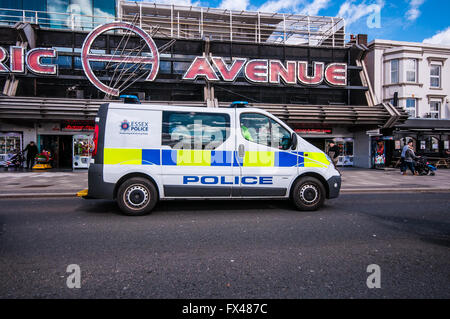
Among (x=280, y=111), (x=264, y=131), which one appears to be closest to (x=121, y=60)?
(x=280, y=111)

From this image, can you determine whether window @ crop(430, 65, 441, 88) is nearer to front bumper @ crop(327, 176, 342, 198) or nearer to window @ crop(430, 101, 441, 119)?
window @ crop(430, 101, 441, 119)

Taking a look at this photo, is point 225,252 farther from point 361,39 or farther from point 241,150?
point 361,39

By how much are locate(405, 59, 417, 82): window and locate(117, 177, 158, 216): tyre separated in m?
24.5

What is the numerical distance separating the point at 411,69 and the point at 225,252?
1008 inches

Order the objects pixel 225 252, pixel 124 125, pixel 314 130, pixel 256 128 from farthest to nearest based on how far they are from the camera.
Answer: pixel 314 130
pixel 256 128
pixel 124 125
pixel 225 252

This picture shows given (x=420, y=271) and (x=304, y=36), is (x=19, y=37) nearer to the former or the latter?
(x=304, y=36)

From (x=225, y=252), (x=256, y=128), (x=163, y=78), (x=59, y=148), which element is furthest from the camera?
(x=59, y=148)

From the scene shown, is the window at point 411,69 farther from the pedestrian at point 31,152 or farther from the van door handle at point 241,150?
the pedestrian at point 31,152

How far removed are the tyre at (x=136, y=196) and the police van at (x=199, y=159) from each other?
2 cm

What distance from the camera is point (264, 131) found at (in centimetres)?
607

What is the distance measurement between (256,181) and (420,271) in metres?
3.47

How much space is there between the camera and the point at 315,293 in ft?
8.25

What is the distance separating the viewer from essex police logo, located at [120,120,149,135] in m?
5.67

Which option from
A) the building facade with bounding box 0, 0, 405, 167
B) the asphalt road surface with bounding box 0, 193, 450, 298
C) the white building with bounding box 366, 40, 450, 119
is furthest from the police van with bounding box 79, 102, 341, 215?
the white building with bounding box 366, 40, 450, 119
